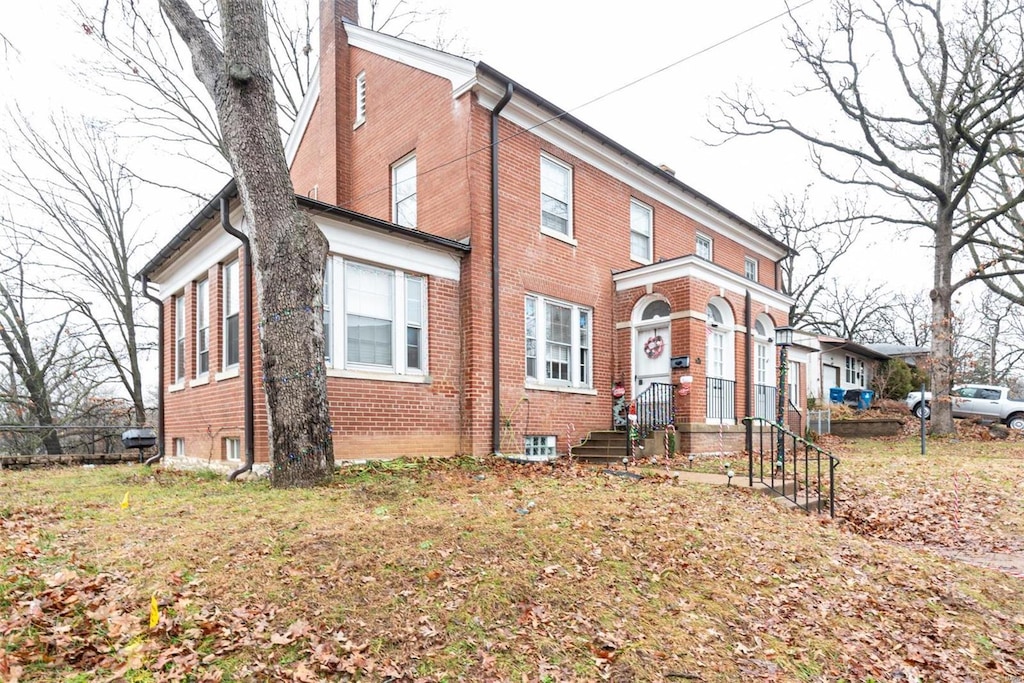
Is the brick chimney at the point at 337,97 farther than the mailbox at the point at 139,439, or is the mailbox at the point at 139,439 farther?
the mailbox at the point at 139,439

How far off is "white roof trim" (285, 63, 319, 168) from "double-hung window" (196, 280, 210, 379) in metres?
5.61

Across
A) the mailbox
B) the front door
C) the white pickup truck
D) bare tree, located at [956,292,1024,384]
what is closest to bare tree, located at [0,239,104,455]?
the mailbox

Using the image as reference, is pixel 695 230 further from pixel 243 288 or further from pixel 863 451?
pixel 243 288

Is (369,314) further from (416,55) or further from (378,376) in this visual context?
→ (416,55)

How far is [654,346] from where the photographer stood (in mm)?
13430

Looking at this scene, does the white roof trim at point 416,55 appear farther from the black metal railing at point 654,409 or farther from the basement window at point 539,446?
the black metal railing at point 654,409

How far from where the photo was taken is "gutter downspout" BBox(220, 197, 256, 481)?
8938 mm

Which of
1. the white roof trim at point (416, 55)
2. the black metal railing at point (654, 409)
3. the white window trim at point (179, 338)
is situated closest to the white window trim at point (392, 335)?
the white roof trim at point (416, 55)

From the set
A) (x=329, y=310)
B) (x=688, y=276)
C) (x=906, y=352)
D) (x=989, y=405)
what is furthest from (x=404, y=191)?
(x=906, y=352)

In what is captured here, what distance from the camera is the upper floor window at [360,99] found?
46.1 feet

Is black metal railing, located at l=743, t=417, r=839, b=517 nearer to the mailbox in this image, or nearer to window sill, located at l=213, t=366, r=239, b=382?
window sill, located at l=213, t=366, r=239, b=382

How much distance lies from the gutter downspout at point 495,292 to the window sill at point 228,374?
13.5 ft

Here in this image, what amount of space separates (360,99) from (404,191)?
2.99 m

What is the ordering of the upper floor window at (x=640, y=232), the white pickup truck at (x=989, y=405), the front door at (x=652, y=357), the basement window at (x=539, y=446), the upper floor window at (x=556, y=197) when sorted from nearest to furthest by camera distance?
the basement window at (x=539, y=446)
the upper floor window at (x=556, y=197)
the front door at (x=652, y=357)
the upper floor window at (x=640, y=232)
the white pickup truck at (x=989, y=405)
